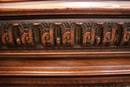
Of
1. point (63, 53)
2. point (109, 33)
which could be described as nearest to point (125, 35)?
point (109, 33)

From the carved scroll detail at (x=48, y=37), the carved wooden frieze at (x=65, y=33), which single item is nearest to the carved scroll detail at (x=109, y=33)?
the carved wooden frieze at (x=65, y=33)

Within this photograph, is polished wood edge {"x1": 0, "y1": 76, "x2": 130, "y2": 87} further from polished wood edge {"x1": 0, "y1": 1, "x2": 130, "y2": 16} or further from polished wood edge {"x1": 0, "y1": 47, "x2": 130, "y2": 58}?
polished wood edge {"x1": 0, "y1": 1, "x2": 130, "y2": 16}

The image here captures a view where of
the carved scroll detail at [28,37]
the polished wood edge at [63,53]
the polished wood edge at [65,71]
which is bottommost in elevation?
the polished wood edge at [65,71]

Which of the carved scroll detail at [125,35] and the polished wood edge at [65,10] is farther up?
the polished wood edge at [65,10]

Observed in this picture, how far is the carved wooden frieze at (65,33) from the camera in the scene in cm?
37

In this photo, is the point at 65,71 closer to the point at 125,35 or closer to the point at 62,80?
the point at 62,80

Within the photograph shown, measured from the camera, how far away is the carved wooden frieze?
0.37 m

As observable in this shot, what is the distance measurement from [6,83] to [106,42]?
26 centimetres

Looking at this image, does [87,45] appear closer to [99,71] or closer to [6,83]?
[99,71]

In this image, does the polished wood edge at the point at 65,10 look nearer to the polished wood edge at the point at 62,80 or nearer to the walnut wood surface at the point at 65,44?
the walnut wood surface at the point at 65,44

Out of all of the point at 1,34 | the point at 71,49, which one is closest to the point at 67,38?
the point at 71,49

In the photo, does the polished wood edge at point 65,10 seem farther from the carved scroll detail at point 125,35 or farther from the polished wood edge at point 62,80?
the polished wood edge at point 62,80

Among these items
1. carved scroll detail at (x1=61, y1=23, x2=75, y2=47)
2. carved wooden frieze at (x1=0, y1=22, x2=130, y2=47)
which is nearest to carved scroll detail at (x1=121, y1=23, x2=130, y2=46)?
carved wooden frieze at (x1=0, y1=22, x2=130, y2=47)

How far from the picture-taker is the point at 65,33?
0.37 meters
